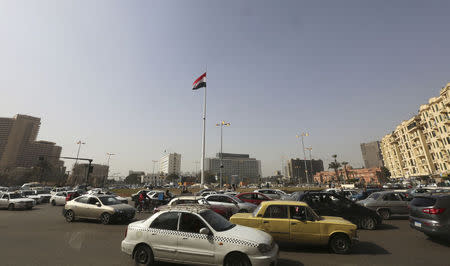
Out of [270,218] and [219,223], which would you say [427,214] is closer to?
[270,218]

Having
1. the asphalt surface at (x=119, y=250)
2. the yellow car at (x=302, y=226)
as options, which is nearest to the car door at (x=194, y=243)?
the asphalt surface at (x=119, y=250)

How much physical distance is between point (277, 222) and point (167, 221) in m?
3.85

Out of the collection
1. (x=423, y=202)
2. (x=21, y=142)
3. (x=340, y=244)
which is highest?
(x=21, y=142)

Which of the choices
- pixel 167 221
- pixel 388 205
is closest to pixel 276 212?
pixel 167 221

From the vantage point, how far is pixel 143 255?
5.57 metres

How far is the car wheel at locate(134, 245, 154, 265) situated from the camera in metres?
5.45

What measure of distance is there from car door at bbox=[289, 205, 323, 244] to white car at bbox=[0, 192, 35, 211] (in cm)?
2439

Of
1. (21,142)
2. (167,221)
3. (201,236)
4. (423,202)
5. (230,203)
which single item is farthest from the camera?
(21,142)

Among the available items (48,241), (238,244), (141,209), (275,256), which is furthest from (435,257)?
(141,209)

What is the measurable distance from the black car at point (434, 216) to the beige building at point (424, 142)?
64844 millimetres

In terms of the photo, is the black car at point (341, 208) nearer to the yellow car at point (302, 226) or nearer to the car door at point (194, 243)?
the yellow car at point (302, 226)

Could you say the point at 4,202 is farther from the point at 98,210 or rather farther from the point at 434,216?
the point at 434,216

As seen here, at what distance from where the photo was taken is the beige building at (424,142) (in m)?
54.3

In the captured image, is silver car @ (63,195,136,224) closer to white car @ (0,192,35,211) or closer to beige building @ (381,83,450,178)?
white car @ (0,192,35,211)
